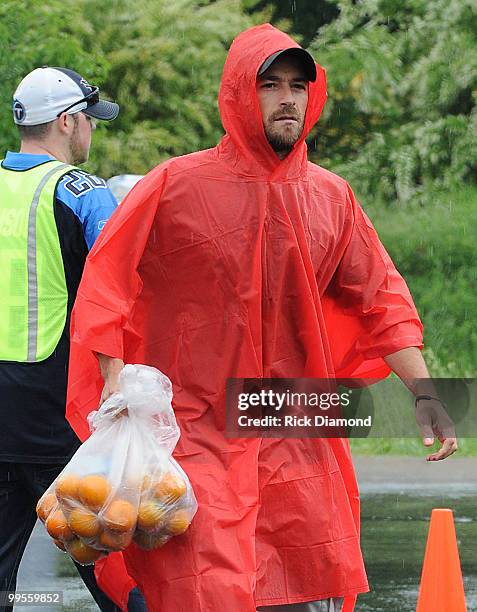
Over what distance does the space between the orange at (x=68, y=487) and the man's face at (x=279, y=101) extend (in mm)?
1141

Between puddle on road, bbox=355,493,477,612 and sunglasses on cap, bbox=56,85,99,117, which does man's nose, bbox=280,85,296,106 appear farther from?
puddle on road, bbox=355,493,477,612

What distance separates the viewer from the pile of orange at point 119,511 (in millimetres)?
4121

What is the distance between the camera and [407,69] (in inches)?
764

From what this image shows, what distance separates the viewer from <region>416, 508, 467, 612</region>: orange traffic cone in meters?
5.94

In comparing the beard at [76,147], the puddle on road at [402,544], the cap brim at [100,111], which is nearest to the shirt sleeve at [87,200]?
the beard at [76,147]

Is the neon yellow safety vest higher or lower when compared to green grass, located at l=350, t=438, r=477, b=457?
higher

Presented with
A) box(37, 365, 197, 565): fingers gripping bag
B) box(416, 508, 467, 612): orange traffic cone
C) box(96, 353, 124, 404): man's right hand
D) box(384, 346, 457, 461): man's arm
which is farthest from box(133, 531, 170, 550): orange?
box(416, 508, 467, 612): orange traffic cone

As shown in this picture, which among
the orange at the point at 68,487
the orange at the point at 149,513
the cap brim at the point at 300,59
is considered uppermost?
the cap brim at the point at 300,59

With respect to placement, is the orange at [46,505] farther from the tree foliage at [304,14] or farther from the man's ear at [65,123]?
the tree foliage at [304,14]

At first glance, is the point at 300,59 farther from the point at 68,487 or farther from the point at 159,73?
the point at 159,73

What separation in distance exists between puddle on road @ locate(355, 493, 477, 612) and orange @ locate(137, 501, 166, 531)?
2627 millimetres

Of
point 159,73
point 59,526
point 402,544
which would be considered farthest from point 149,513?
point 159,73

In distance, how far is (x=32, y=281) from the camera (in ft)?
16.9

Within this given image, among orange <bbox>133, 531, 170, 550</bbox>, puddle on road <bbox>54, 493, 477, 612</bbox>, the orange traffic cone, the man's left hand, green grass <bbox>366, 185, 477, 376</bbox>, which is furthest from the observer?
green grass <bbox>366, 185, 477, 376</bbox>
